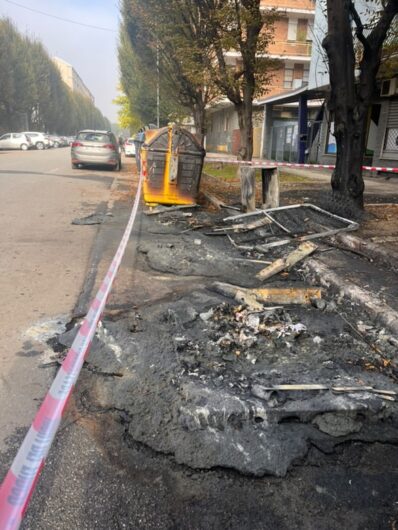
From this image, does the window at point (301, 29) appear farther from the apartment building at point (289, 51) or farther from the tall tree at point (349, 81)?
the tall tree at point (349, 81)

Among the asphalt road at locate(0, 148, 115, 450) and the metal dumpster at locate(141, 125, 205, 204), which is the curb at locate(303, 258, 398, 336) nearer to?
the asphalt road at locate(0, 148, 115, 450)

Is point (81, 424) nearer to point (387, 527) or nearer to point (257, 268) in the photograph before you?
point (387, 527)

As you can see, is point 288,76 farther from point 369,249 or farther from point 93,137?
point 369,249

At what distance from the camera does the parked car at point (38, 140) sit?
139 feet

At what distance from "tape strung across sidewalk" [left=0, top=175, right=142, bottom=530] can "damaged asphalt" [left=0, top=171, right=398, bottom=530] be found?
4.3 inches

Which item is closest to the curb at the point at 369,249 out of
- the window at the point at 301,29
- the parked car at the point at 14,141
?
the parked car at the point at 14,141

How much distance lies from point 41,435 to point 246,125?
44.4 feet

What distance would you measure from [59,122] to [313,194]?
76.9 m

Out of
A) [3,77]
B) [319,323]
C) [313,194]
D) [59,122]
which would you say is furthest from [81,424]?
[59,122]

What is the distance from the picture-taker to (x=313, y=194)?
452 inches

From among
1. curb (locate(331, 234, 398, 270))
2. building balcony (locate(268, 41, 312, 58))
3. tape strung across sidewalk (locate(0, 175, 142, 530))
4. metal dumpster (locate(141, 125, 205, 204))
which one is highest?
building balcony (locate(268, 41, 312, 58))

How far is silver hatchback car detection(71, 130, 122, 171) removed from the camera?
61.4 ft

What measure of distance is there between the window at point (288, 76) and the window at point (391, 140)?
2613 cm

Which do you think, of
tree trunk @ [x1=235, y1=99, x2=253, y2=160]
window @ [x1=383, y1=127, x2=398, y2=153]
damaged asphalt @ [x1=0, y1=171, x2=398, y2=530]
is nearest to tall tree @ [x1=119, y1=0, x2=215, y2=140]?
tree trunk @ [x1=235, y1=99, x2=253, y2=160]
